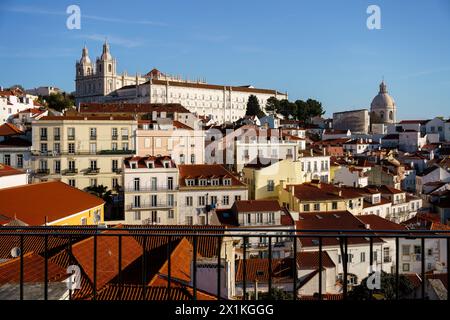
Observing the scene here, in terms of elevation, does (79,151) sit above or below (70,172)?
above

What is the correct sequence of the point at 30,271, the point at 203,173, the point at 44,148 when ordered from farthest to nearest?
the point at 44,148 → the point at 203,173 → the point at 30,271

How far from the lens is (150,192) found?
83.7 feet

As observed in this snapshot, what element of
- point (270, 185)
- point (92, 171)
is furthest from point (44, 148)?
point (270, 185)

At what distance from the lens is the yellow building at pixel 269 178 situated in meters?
29.6

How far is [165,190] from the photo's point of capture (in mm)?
25656

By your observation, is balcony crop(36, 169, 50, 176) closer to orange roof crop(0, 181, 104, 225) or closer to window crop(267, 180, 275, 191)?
orange roof crop(0, 181, 104, 225)

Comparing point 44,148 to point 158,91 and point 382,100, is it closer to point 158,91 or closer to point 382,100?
point 158,91

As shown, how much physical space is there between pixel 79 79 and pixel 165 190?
3591 inches

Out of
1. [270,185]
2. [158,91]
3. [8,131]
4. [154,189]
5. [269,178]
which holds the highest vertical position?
[158,91]

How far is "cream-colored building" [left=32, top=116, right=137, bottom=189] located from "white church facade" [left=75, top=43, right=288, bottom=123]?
59.0 meters

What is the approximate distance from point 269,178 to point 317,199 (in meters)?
3.87

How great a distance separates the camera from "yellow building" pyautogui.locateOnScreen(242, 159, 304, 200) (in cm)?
2958

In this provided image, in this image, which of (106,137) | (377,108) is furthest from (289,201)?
(377,108)
